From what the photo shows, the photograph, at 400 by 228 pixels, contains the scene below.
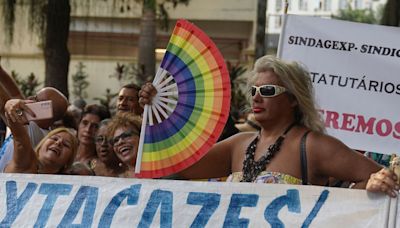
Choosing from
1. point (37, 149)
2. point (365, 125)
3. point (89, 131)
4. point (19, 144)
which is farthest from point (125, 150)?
point (89, 131)

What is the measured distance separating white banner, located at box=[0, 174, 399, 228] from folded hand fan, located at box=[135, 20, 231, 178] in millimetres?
110

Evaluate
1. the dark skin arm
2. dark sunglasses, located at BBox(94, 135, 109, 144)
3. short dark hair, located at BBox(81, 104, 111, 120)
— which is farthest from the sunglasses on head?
short dark hair, located at BBox(81, 104, 111, 120)

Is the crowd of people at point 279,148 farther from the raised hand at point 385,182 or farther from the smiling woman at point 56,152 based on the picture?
the smiling woman at point 56,152

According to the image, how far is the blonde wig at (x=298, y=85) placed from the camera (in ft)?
12.0

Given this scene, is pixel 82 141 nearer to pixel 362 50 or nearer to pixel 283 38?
pixel 283 38

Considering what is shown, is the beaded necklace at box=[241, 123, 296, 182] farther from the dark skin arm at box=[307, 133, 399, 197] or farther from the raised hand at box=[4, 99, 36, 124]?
the raised hand at box=[4, 99, 36, 124]

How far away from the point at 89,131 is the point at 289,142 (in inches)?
107

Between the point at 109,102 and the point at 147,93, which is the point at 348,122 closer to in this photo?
the point at 147,93

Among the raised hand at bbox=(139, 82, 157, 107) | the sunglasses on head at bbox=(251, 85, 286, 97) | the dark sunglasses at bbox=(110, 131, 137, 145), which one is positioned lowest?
the dark sunglasses at bbox=(110, 131, 137, 145)

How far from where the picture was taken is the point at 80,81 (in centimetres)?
2192

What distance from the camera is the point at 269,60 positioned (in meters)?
3.67

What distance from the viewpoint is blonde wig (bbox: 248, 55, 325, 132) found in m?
3.64

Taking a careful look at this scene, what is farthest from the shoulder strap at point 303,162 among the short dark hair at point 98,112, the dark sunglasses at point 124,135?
the short dark hair at point 98,112

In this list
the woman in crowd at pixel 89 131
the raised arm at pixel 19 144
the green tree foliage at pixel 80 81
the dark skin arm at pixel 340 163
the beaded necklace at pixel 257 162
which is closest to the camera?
the dark skin arm at pixel 340 163
